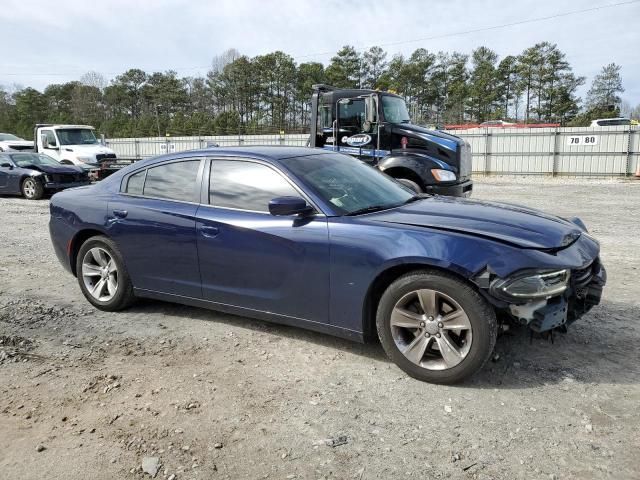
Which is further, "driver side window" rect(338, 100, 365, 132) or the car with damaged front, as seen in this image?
the car with damaged front

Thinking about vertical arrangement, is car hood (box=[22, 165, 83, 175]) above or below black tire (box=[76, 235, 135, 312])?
Answer: above

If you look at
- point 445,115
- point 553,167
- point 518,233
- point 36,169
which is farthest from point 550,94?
point 518,233

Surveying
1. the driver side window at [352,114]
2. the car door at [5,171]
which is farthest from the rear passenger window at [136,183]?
the car door at [5,171]

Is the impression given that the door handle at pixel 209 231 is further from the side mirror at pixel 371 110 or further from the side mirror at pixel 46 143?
the side mirror at pixel 46 143

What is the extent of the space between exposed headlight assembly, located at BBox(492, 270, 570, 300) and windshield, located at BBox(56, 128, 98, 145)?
1953 cm

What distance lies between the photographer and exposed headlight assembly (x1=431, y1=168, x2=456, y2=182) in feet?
31.1

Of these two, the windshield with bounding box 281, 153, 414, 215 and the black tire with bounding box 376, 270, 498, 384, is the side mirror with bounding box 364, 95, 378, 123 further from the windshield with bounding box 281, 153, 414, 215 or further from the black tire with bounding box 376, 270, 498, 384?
the black tire with bounding box 376, 270, 498, 384

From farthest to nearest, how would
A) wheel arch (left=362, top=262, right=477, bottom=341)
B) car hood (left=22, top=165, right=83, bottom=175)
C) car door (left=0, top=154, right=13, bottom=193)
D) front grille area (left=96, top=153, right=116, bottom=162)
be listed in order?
front grille area (left=96, top=153, right=116, bottom=162) < car door (left=0, top=154, right=13, bottom=193) < car hood (left=22, top=165, right=83, bottom=175) < wheel arch (left=362, top=262, right=477, bottom=341)

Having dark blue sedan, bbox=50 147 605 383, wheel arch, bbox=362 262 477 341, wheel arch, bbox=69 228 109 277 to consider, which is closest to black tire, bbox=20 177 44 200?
dark blue sedan, bbox=50 147 605 383

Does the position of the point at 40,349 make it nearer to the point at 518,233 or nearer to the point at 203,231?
the point at 203,231

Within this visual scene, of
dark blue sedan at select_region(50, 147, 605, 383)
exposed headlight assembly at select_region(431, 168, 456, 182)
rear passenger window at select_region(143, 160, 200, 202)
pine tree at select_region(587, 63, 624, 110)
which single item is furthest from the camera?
pine tree at select_region(587, 63, 624, 110)

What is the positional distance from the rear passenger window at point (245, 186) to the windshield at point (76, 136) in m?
17.4

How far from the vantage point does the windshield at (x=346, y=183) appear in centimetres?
401

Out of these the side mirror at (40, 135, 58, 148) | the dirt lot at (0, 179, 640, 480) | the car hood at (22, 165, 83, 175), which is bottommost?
the dirt lot at (0, 179, 640, 480)
